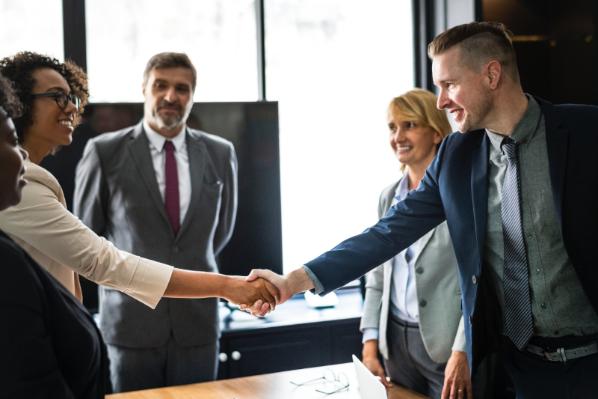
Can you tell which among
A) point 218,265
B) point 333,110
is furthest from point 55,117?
point 333,110

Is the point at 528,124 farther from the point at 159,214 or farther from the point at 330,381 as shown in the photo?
the point at 159,214

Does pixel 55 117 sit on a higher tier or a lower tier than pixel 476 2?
lower

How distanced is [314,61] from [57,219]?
2.79 m

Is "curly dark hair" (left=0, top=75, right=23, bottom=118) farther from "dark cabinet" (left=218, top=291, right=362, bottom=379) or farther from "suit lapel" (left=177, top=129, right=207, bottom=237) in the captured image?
"dark cabinet" (left=218, top=291, right=362, bottom=379)

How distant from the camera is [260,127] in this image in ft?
13.7

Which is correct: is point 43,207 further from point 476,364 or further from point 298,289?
point 476,364

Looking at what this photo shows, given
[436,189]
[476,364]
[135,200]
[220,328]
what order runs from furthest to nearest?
[220,328]
[135,200]
[436,189]
[476,364]

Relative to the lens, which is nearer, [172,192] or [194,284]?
[194,284]

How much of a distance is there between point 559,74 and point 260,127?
6.20 ft

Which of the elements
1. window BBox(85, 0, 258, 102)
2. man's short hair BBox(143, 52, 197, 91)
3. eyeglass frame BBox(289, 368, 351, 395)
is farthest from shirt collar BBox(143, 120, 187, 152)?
eyeglass frame BBox(289, 368, 351, 395)

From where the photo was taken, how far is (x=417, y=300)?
2840mm

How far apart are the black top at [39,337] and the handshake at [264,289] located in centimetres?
113

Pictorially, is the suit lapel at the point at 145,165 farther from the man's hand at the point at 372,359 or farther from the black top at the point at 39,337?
the black top at the point at 39,337

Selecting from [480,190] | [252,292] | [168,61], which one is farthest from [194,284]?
[168,61]
